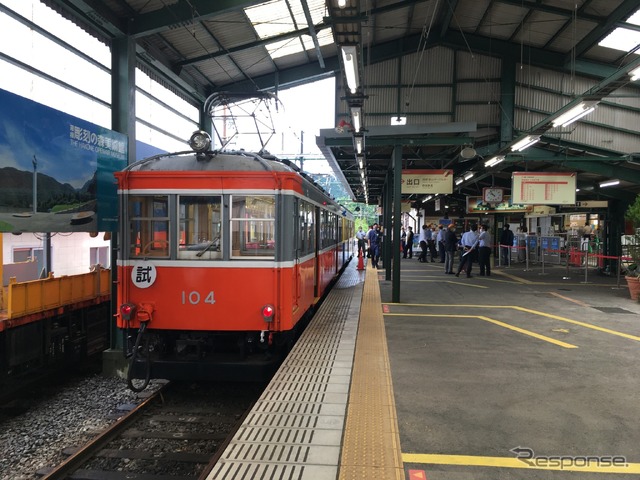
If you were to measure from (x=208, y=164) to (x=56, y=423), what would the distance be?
147 inches

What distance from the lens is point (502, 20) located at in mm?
12703

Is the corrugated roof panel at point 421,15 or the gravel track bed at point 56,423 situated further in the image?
the corrugated roof panel at point 421,15

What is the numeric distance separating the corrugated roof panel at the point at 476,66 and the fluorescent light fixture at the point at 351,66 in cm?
978

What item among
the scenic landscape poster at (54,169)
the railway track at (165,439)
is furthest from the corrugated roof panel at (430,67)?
the railway track at (165,439)

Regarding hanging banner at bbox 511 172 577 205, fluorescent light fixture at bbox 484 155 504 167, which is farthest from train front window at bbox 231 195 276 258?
hanging banner at bbox 511 172 577 205

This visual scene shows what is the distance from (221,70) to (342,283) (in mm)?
6643

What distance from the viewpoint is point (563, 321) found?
7.66 m

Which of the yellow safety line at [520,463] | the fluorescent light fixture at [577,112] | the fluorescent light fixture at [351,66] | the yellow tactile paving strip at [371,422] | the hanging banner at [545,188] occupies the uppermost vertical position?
the fluorescent light fixture at [577,112]

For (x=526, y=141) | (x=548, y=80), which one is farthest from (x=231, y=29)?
(x=548, y=80)

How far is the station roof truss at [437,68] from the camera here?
822 centimetres

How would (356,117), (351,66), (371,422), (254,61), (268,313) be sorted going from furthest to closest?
(254,61)
(356,117)
(351,66)
(268,313)
(371,422)

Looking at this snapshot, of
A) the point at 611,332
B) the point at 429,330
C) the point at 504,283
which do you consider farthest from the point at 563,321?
the point at 504,283

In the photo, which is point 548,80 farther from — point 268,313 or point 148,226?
point 148,226

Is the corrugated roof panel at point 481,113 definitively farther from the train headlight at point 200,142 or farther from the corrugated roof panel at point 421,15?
the train headlight at point 200,142
